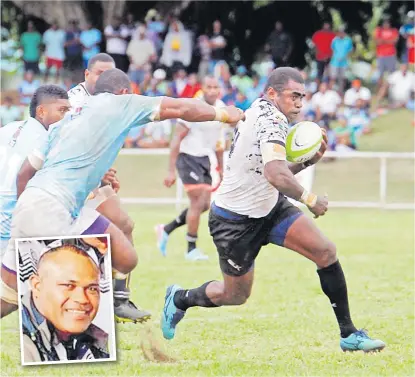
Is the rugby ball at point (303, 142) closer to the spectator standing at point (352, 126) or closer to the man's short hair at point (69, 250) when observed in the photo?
the man's short hair at point (69, 250)

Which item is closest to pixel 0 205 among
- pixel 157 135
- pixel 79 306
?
pixel 79 306

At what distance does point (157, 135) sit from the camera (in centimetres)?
2539

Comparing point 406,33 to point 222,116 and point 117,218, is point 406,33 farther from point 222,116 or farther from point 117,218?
point 222,116

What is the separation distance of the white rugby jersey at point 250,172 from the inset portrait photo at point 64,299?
5.14ft

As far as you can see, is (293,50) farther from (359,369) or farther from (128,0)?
(359,369)

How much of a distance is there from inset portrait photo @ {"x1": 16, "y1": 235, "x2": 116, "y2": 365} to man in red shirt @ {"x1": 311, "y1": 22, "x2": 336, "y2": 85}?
855 inches

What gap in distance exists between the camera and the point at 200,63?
90.5 feet

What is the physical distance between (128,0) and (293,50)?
503cm

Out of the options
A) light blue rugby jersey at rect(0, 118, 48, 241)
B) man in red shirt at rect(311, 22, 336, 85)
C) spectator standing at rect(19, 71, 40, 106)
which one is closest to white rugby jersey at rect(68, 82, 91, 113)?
light blue rugby jersey at rect(0, 118, 48, 241)

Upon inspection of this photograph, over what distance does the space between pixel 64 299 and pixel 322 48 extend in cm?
2221

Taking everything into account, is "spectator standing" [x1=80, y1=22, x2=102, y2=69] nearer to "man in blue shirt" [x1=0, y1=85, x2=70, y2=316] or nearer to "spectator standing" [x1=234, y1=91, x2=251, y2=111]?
"spectator standing" [x1=234, y1=91, x2=251, y2=111]

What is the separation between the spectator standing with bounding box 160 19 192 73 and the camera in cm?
2691

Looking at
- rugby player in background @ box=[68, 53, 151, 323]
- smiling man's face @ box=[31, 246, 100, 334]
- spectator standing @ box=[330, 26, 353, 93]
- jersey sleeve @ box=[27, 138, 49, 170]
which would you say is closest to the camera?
smiling man's face @ box=[31, 246, 100, 334]

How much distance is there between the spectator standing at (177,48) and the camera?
26.9 metres
